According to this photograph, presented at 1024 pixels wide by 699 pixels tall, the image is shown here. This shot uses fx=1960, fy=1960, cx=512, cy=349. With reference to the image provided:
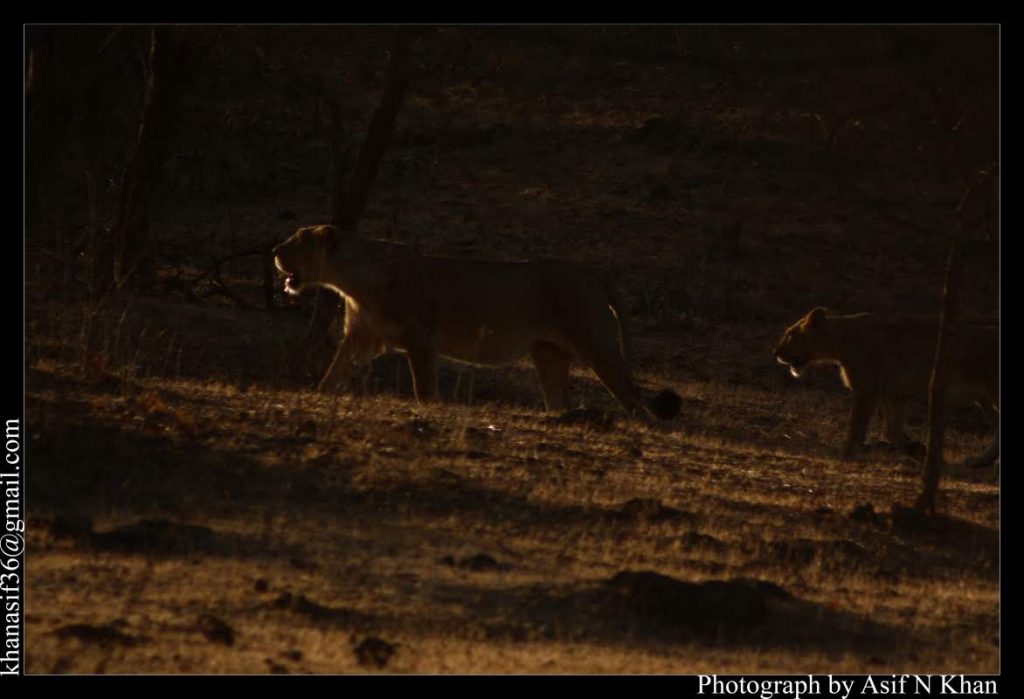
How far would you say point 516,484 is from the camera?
1216cm

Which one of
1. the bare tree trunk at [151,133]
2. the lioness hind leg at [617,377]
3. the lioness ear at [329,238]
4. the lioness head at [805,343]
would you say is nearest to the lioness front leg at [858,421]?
the lioness head at [805,343]

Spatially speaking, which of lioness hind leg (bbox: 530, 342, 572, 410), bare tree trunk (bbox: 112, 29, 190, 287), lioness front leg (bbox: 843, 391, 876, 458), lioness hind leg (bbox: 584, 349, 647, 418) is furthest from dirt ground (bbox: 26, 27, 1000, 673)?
lioness hind leg (bbox: 530, 342, 572, 410)

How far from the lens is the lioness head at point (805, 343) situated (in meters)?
17.5

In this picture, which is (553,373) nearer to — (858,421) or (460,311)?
(460,311)

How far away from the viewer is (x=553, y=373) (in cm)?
1667

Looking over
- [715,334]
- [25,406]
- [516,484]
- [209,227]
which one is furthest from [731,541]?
[209,227]

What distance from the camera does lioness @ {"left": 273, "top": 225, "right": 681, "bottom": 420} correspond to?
15945 millimetres

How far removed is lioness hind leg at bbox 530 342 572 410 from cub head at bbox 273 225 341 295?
76.9 inches

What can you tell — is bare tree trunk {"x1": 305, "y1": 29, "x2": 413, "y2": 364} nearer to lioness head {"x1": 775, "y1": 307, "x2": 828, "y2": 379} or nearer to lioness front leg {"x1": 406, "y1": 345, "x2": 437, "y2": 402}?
lioness front leg {"x1": 406, "y1": 345, "x2": 437, "y2": 402}

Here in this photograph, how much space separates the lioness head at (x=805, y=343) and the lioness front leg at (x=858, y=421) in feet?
2.55

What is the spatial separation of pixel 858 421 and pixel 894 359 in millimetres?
952

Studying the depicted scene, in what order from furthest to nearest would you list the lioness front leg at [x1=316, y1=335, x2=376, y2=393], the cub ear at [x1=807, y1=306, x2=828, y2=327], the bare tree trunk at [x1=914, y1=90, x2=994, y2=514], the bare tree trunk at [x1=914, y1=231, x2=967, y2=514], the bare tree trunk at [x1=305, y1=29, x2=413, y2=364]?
the cub ear at [x1=807, y1=306, x2=828, y2=327] < the bare tree trunk at [x1=305, y1=29, x2=413, y2=364] < the lioness front leg at [x1=316, y1=335, x2=376, y2=393] < the bare tree trunk at [x1=914, y1=231, x2=967, y2=514] < the bare tree trunk at [x1=914, y1=90, x2=994, y2=514]

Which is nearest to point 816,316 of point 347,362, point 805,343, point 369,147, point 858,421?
point 805,343
